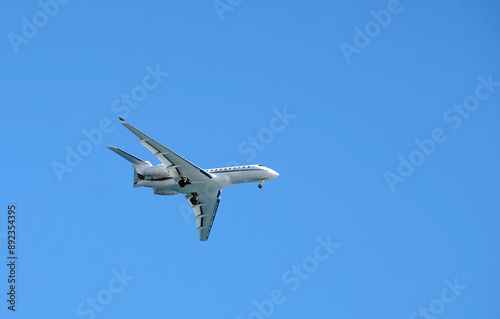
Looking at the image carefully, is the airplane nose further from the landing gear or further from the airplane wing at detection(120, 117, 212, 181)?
the landing gear

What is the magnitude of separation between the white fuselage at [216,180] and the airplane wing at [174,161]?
3.79 feet

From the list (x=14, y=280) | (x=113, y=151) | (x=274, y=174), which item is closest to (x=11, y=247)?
(x=14, y=280)

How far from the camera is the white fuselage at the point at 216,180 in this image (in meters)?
83.8

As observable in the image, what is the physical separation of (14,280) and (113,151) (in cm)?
1852

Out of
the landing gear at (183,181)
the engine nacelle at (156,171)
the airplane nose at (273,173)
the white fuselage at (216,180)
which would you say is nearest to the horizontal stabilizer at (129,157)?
the engine nacelle at (156,171)

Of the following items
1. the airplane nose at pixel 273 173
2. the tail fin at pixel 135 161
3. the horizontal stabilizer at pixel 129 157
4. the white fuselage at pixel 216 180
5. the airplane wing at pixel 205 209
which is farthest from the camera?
the airplane wing at pixel 205 209

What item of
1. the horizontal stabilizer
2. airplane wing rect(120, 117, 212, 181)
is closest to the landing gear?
airplane wing rect(120, 117, 212, 181)

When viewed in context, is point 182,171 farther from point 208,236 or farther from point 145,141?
point 208,236

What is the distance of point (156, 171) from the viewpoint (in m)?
83.1

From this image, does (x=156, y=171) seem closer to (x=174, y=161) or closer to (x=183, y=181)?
(x=183, y=181)

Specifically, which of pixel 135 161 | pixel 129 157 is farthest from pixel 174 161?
pixel 129 157

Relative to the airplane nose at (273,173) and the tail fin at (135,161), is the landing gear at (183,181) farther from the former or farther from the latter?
the airplane nose at (273,173)

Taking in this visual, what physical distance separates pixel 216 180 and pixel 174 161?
625 centimetres

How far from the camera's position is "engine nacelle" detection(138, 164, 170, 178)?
3270 inches
